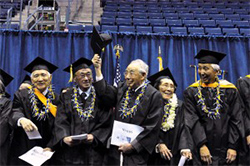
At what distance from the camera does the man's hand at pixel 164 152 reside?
3082mm

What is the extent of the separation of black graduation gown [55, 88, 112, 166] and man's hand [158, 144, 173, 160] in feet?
2.12

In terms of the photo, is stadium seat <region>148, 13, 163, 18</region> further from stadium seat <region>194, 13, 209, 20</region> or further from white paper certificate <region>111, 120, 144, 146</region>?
white paper certificate <region>111, 120, 144, 146</region>

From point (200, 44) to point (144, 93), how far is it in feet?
9.83

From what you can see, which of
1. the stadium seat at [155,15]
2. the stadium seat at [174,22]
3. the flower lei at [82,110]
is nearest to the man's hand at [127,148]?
the flower lei at [82,110]

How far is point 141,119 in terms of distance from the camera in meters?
3.05

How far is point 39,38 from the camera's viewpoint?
5.52 meters

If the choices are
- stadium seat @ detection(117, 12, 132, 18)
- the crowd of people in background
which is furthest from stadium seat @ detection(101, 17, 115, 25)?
the crowd of people in background

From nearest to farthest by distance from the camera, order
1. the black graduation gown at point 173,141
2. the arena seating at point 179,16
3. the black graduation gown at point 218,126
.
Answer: the black graduation gown at point 173,141 → the black graduation gown at point 218,126 → the arena seating at point 179,16

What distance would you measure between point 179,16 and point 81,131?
7315mm

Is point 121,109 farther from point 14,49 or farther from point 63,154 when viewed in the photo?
point 14,49

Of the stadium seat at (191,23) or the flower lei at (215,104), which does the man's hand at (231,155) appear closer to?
the flower lei at (215,104)

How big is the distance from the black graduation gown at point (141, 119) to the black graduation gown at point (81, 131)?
0.49ft

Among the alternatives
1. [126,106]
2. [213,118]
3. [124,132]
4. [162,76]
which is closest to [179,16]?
[162,76]

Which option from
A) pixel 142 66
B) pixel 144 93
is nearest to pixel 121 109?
pixel 144 93
